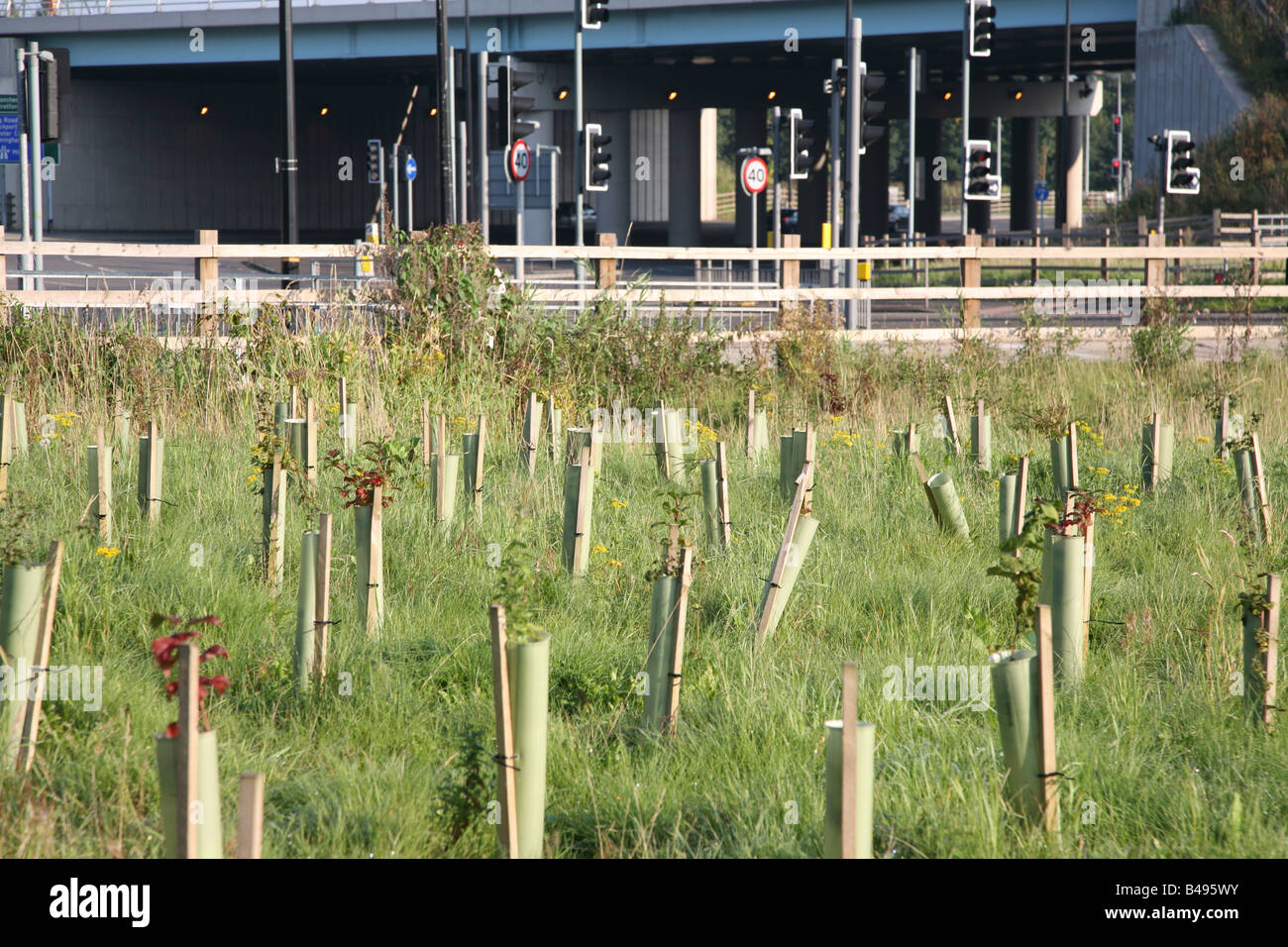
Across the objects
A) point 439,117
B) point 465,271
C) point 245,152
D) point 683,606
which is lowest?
point 683,606

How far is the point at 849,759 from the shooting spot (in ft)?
7.70

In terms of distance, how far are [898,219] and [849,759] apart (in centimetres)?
6265

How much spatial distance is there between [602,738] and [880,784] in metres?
0.76

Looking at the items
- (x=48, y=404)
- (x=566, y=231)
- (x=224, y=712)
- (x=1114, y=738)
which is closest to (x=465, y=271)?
(x=48, y=404)

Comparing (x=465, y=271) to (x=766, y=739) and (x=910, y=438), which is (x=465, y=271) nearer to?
(x=910, y=438)

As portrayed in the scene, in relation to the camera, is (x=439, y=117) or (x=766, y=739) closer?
(x=766, y=739)

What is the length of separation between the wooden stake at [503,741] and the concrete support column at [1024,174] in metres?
49.1

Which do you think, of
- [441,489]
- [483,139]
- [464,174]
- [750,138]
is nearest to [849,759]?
[441,489]

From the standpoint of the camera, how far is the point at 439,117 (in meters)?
16.4

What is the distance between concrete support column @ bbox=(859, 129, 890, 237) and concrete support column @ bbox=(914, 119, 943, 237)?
1.26 metres

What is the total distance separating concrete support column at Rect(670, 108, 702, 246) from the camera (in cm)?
4216

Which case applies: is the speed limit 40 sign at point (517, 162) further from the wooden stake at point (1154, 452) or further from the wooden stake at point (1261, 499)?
the wooden stake at point (1261, 499)

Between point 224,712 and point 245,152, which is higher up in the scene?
point 245,152
